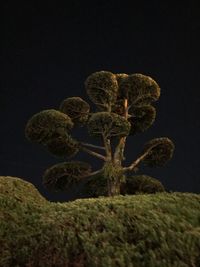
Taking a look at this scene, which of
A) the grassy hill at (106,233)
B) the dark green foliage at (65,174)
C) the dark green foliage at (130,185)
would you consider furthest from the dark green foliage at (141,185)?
the grassy hill at (106,233)

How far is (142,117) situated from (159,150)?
1.41 meters

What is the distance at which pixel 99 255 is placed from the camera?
15.8ft

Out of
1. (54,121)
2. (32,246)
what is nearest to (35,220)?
(32,246)

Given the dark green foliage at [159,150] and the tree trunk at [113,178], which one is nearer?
the tree trunk at [113,178]

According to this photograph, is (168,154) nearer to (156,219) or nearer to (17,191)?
(17,191)

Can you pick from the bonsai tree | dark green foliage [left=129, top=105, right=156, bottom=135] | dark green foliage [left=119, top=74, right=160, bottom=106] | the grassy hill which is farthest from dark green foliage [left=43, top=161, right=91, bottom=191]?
the grassy hill

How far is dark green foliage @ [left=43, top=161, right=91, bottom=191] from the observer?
1491 cm

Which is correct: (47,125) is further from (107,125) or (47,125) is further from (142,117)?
(142,117)

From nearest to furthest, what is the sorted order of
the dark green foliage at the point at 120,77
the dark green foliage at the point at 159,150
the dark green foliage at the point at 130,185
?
the dark green foliage at the point at 130,185 → the dark green foliage at the point at 159,150 → the dark green foliage at the point at 120,77

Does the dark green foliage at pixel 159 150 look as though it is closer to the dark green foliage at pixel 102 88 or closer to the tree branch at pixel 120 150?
the tree branch at pixel 120 150

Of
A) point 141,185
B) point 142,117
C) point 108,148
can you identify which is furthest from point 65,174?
point 142,117

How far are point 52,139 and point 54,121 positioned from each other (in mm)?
828

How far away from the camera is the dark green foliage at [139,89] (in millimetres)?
15305

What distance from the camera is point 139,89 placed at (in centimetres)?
1538
